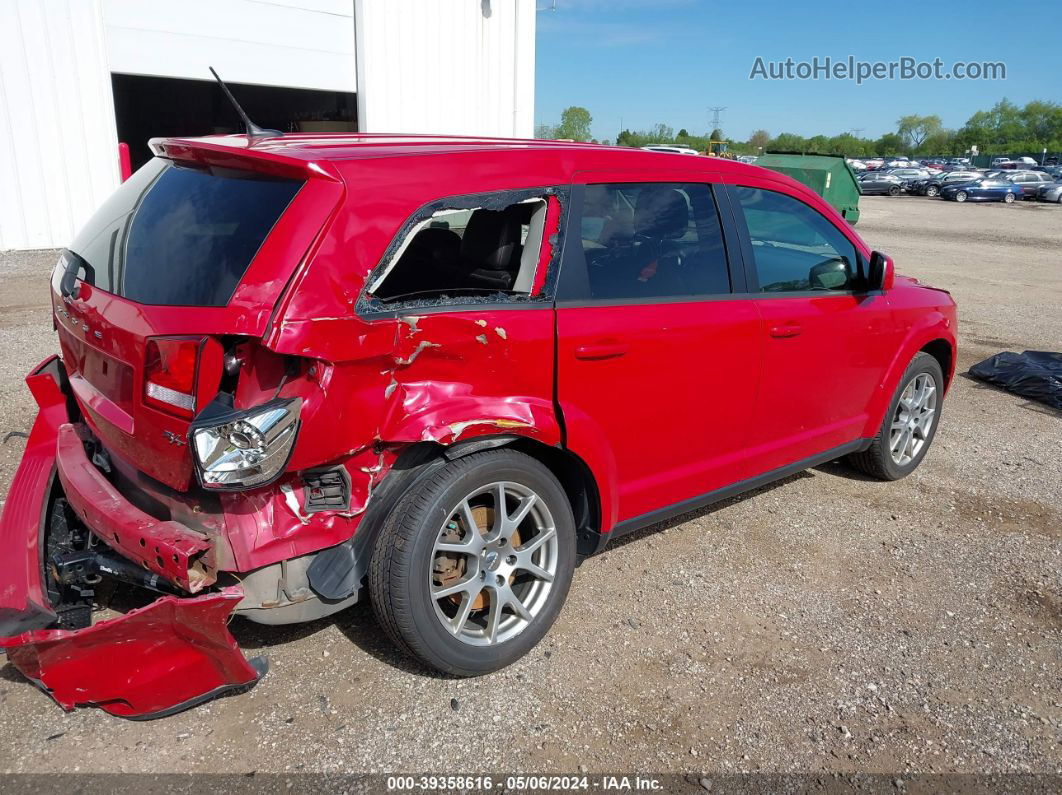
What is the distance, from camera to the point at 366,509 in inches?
101

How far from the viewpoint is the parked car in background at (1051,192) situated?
38156 mm

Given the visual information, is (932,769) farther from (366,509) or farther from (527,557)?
(366,509)

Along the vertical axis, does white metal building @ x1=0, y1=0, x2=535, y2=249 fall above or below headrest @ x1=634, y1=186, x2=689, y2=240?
above

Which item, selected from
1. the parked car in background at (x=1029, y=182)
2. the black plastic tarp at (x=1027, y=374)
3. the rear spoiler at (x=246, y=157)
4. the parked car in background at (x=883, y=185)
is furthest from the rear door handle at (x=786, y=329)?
the parked car in background at (x=883, y=185)

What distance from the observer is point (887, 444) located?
463cm

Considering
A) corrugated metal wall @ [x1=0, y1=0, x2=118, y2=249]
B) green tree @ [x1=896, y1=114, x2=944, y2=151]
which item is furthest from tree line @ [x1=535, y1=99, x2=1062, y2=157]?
corrugated metal wall @ [x1=0, y1=0, x2=118, y2=249]

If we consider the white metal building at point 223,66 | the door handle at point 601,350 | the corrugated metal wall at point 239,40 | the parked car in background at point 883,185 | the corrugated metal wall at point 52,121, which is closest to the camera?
the door handle at point 601,350

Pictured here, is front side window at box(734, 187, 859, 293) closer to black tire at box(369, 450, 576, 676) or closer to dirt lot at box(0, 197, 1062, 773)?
dirt lot at box(0, 197, 1062, 773)

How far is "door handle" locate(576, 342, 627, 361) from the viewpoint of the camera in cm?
290

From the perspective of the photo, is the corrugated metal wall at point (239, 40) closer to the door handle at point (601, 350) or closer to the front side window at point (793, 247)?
the front side window at point (793, 247)

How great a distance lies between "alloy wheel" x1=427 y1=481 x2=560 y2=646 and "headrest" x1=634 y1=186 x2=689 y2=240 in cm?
121

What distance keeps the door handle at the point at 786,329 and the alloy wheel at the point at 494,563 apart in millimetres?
1415

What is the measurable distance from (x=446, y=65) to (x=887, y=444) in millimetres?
14718

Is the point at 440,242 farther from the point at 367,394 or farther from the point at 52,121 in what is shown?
the point at 52,121
